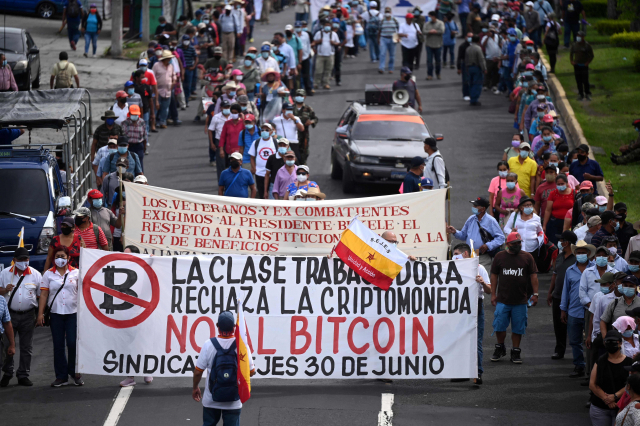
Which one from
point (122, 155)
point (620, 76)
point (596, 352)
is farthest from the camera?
point (620, 76)

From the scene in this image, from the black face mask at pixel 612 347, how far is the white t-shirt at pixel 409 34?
22800mm

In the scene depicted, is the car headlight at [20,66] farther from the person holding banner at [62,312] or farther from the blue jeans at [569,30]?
the blue jeans at [569,30]

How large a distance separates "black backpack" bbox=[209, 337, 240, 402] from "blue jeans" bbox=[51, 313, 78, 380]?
3.19 meters

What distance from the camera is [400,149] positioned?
65.6ft

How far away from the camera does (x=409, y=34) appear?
104 ft

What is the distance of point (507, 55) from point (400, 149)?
10073 mm

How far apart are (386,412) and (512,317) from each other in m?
2.54

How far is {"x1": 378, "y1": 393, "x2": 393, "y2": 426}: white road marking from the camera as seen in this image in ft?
33.9

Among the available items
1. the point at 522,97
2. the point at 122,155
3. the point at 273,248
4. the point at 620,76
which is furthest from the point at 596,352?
the point at 620,76

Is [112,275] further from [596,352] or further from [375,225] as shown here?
[596,352]

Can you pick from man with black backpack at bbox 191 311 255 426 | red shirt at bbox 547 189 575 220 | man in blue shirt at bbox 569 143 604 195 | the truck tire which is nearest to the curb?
man in blue shirt at bbox 569 143 604 195

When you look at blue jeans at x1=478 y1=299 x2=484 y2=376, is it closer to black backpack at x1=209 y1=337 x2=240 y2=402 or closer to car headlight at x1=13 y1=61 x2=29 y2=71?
black backpack at x1=209 y1=337 x2=240 y2=402

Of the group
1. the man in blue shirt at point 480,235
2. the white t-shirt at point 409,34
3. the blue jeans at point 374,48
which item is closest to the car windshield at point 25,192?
the man in blue shirt at point 480,235

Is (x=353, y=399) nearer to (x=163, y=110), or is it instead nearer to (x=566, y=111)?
(x=163, y=110)
